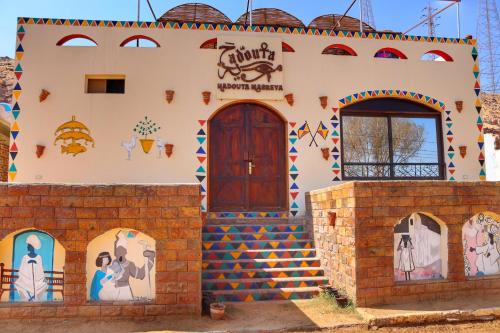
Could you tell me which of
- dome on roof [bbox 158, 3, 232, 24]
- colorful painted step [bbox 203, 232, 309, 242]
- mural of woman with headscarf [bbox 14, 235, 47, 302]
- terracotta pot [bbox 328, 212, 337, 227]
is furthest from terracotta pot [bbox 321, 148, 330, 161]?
mural of woman with headscarf [bbox 14, 235, 47, 302]

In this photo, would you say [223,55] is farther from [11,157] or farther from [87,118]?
[11,157]

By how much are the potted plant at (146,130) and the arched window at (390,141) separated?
161 inches

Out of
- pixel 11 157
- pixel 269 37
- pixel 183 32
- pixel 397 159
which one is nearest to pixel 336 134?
pixel 397 159

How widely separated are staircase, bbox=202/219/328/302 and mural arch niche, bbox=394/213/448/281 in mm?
1319

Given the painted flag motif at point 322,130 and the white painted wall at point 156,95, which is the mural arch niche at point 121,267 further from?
the painted flag motif at point 322,130

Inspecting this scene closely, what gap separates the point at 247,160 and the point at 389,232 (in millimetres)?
3681

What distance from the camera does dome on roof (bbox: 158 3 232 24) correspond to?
964cm

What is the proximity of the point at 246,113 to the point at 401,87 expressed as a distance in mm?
3580

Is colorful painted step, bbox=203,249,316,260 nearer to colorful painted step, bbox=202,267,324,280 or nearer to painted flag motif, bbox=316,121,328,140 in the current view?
colorful painted step, bbox=202,267,324,280

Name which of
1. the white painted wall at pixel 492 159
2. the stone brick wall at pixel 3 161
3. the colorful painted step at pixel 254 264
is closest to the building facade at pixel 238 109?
the colorful painted step at pixel 254 264

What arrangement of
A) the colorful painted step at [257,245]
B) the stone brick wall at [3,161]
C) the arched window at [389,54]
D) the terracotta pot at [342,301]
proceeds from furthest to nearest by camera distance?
the stone brick wall at [3,161], the arched window at [389,54], the colorful painted step at [257,245], the terracotta pot at [342,301]

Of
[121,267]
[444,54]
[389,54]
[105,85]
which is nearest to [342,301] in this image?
[121,267]

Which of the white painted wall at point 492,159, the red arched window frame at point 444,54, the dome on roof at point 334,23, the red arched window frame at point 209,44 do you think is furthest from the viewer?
the white painted wall at point 492,159

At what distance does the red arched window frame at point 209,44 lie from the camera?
878 centimetres
